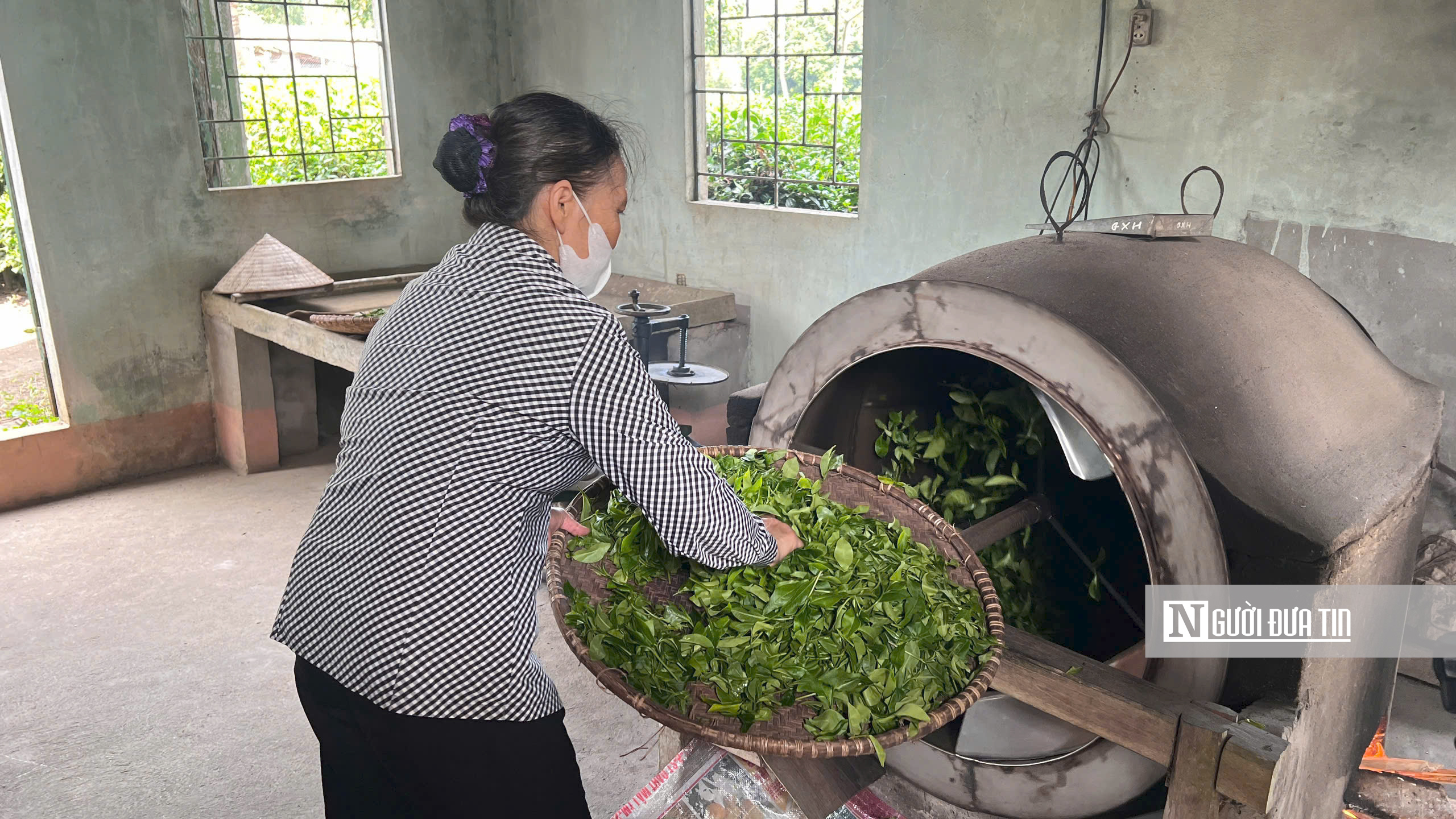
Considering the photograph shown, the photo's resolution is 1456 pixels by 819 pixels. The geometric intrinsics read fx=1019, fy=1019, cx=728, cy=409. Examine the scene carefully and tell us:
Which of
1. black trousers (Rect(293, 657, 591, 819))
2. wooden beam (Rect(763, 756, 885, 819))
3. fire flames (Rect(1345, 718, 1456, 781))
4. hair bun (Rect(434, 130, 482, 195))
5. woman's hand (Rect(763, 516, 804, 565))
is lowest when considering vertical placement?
fire flames (Rect(1345, 718, 1456, 781))

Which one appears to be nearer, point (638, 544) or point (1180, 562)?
point (1180, 562)

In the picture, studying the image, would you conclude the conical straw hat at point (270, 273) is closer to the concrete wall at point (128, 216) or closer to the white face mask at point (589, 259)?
the concrete wall at point (128, 216)

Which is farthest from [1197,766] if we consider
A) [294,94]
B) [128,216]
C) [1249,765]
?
[294,94]

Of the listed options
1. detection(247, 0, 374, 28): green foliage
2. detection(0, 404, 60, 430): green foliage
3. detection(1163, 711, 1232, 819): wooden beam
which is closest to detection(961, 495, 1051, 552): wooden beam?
detection(1163, 711, 1232, 819): wooden beam

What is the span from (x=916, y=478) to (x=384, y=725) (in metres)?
1.51

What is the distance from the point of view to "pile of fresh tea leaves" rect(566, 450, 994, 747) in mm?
1670

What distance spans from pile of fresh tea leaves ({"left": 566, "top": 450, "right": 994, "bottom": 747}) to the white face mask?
0.49 m

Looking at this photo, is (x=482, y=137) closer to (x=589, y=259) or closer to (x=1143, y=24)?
(x=589, y=259)

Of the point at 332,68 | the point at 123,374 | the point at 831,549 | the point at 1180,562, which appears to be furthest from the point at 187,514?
the point at 1180,562

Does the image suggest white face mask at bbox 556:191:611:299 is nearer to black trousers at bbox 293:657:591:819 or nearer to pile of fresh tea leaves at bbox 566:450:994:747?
pile of fresh tea leaves at bbox 566:450:994:747

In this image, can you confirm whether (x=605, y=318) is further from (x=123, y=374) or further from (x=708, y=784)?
(x=123, y=374)

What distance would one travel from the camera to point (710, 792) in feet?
6.87

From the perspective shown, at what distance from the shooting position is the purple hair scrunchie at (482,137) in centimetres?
166

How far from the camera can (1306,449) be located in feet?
6.35
